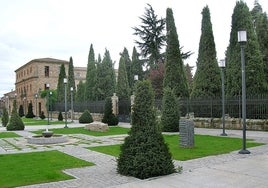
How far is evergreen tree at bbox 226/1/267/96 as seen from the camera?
806 inches

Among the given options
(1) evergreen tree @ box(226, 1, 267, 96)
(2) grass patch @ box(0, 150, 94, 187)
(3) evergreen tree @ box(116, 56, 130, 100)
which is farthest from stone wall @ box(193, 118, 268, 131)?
(3) evergreen tree @ box(116, 56, 130, 100)

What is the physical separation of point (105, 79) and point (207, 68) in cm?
2420

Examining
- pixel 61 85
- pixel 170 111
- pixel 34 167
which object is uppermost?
pixel 61 85

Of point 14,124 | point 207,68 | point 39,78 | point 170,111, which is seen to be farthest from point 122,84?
point 39,78

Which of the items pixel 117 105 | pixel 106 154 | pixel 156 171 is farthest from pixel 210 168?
pixel 117 105

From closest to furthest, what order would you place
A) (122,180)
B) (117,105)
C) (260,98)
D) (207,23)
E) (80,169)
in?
(122,180), (80,169), (260,98), (207,23), (117,105)

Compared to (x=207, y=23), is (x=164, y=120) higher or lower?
lower

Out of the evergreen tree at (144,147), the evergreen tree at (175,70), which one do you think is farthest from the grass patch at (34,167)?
the evergreen tree at (175,70)

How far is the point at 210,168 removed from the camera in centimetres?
814

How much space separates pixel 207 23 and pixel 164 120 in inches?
367

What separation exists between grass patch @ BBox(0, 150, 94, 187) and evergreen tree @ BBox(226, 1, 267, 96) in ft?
44.1

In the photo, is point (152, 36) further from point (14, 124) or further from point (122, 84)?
point (14, 124)

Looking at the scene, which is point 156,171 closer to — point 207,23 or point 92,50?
point 207,23

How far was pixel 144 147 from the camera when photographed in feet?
24.8
